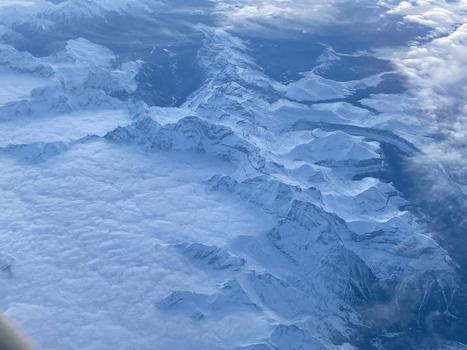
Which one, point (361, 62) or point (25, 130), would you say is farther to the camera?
point (361, 62)

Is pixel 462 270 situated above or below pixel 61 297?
below

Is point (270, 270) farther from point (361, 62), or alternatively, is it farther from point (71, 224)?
point (361, 62)

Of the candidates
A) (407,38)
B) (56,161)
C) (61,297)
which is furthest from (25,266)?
(407,38)

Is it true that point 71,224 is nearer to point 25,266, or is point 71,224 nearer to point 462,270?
point 25,266

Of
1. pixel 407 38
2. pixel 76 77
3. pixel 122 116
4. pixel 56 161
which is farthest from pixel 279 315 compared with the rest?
pixel 407 38

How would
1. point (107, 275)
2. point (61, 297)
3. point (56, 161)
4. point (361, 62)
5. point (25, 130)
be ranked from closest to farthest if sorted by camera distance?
point (61, 297)
point (107, 275)
point (56, 161)
point (25, 130)
point (361, 62)

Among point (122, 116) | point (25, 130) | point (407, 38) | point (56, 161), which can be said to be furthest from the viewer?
point (407, 38)
